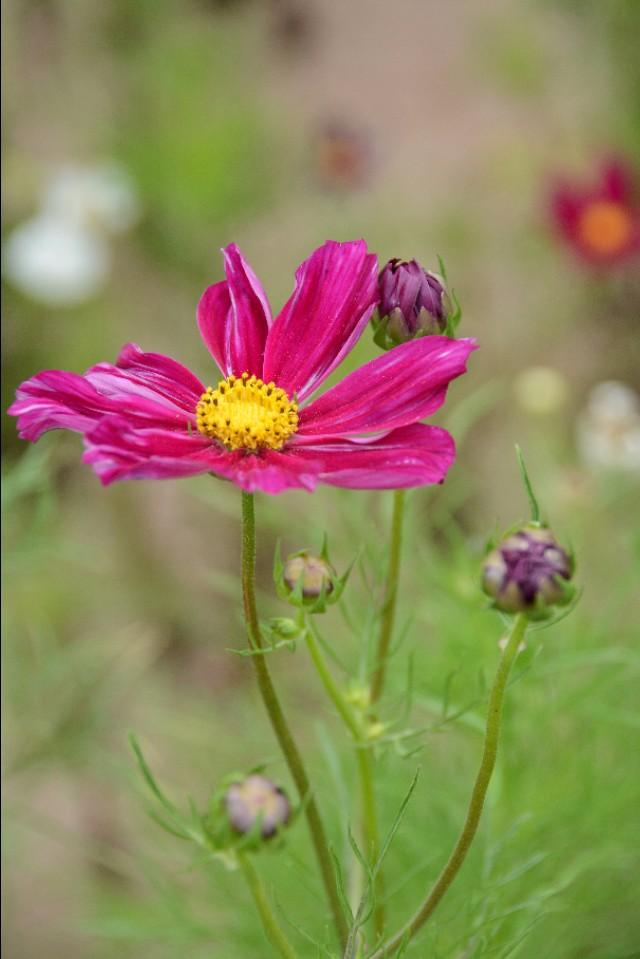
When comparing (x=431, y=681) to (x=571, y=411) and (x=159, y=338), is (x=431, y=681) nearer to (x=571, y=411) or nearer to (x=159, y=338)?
(x=571, y=411)

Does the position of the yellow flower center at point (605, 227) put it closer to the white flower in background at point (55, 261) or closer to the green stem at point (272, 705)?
the white flower in background at point (55, 261)

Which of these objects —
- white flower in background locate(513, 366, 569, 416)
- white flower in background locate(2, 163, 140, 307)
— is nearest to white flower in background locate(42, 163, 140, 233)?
white flower in background locate(2, 163, 140, 307)

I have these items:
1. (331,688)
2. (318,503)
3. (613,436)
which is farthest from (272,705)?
(613,436)

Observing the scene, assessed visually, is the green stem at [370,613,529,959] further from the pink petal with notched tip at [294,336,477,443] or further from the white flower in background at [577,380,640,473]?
the white flower in background at [577,380,640,473]

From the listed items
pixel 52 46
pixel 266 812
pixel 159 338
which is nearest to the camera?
pixel 266 812

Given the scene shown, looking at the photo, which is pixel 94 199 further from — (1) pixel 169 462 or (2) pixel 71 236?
(1) pixel 169 462

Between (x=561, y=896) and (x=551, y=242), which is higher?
(x=551, y=242)

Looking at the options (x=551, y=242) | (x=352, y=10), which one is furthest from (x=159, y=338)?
(x=352, y=10)
